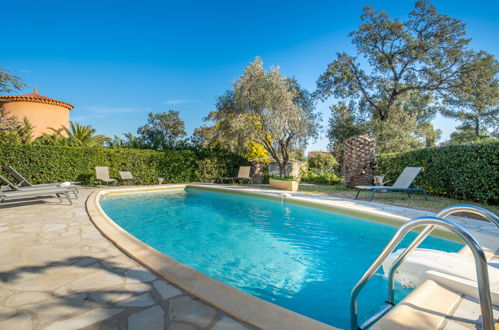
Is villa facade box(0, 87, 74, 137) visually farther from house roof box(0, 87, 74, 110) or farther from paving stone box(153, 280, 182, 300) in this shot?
paving stone box(153, 280, 182, 300)

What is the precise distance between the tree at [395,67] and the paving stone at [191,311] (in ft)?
55.6

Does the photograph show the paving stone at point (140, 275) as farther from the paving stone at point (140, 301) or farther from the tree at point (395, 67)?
the tree at point (395, 67)

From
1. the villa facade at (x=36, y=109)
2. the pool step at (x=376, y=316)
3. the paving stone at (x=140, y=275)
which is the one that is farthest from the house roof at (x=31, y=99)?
the pool step at (x=376, y=316)

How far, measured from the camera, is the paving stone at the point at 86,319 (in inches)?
71.0

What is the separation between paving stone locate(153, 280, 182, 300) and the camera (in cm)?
222

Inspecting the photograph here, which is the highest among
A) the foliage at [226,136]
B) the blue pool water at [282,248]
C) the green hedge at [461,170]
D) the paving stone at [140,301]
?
the foliage at [226,136]

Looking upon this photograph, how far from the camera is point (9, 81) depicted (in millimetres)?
11555

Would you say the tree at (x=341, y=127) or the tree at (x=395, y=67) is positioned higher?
the tree at (x=395, y=67)

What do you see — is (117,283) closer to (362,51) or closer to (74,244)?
(74,244)

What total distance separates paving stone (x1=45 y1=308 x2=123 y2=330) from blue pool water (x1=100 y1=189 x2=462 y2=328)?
5.96 ft

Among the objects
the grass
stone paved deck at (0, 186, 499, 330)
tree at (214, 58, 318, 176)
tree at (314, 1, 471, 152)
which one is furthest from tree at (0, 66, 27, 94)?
tree at (314, 1, 471, 152)

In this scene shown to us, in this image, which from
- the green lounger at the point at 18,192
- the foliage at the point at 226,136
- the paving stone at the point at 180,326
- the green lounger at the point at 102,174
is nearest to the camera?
the paving stone at the point at 180,326

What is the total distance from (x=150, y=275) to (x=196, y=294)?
750 mm

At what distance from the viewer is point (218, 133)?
16062 millimetres
